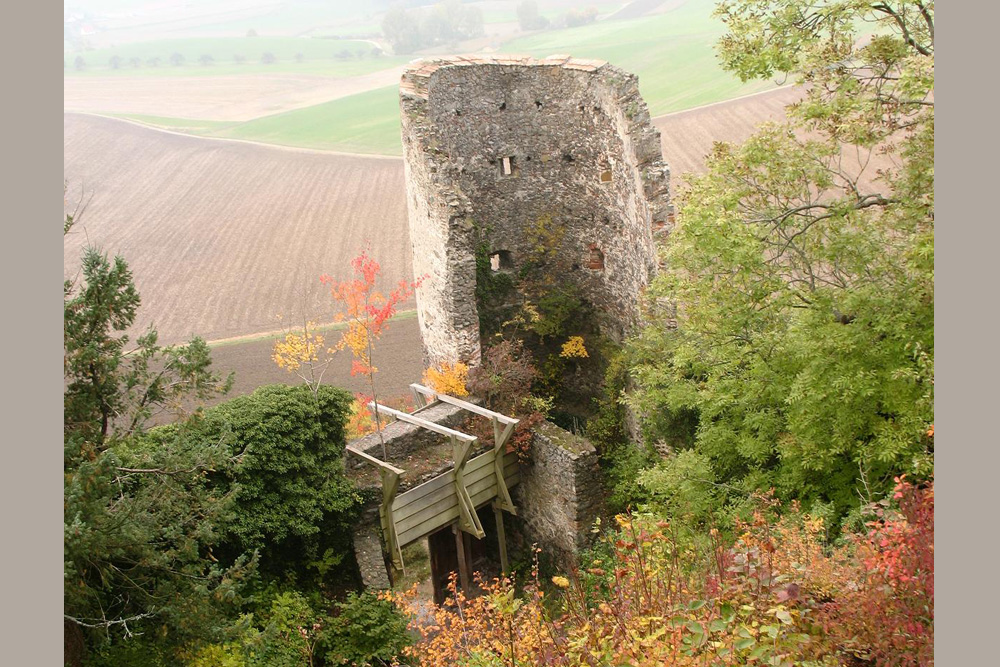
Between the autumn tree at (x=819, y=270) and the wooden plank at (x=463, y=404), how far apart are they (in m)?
3.44

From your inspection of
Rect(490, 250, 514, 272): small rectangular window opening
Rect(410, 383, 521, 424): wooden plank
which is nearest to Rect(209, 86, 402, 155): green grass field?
Rect(490, 250, 514, 272): small rectangular window opening

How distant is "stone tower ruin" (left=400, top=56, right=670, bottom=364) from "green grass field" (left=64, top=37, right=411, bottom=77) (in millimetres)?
46805

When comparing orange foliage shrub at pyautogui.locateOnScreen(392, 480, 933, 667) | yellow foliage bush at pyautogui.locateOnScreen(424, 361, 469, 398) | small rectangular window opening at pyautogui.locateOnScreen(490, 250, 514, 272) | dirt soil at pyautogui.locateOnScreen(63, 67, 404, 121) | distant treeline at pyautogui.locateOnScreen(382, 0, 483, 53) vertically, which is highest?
distant treeline at pyautogui.locateOnScreen(382, 0, 483, 53)

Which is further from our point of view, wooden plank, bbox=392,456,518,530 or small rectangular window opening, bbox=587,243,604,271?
small rectangular window opening, bbox=587,243,604,271

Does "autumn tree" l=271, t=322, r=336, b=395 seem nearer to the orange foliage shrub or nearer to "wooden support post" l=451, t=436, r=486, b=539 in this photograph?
"wooden support post" l=451, t=436, r=486, b=539

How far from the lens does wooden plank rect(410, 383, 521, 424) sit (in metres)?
14.8

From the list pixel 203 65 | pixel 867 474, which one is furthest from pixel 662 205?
pixel 203 65

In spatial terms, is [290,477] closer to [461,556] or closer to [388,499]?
[388,499]

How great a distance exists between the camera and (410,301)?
103ft

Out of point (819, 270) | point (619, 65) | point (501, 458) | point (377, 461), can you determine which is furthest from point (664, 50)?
point (377, 461)

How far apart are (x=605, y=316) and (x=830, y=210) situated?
24.5 ft

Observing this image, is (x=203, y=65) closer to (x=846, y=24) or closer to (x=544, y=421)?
(x=544, y=421)

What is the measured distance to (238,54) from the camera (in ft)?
216

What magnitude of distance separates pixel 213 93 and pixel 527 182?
4558cm
